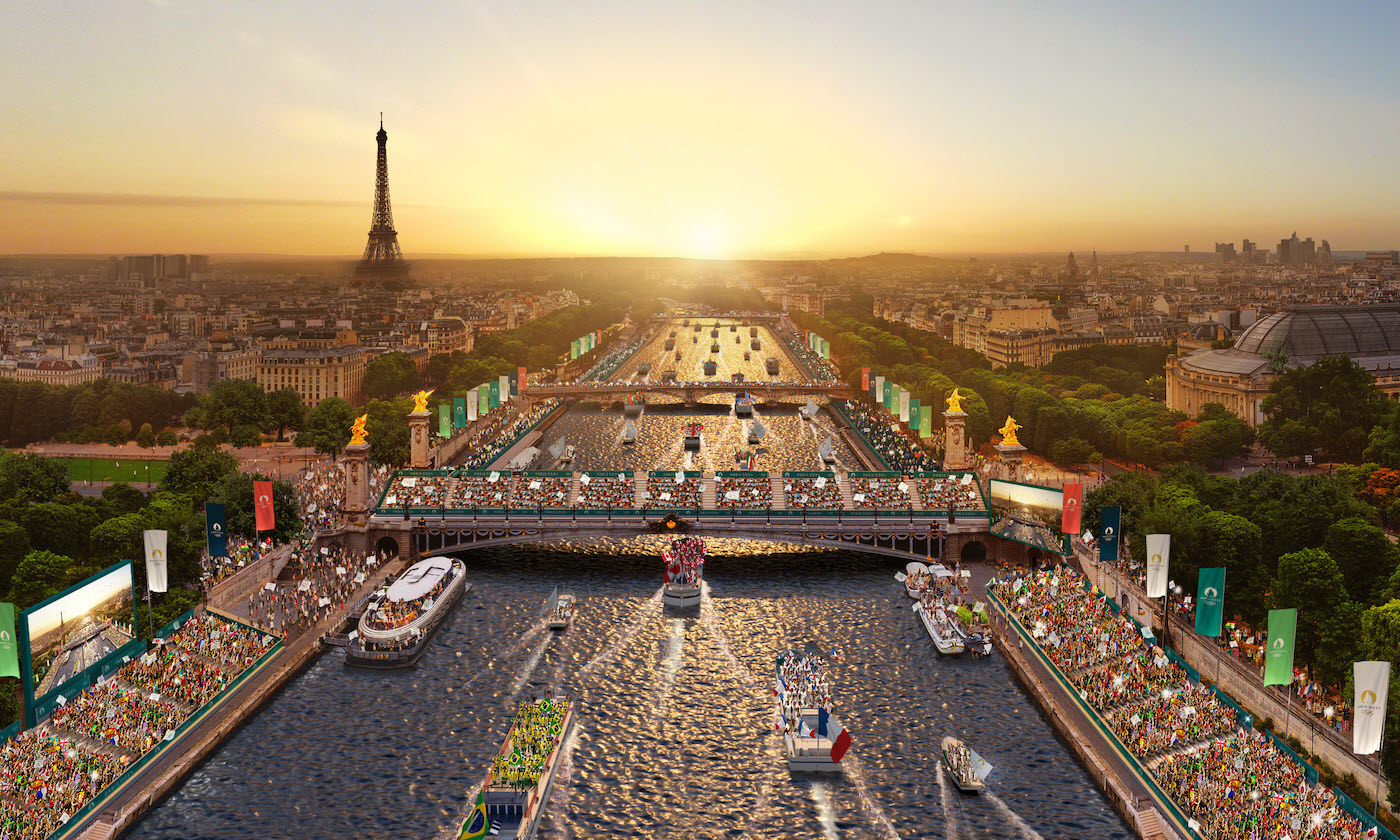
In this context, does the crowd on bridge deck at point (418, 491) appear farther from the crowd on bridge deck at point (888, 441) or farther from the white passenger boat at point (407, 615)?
the crowd on bridge deck at point (888, 441)

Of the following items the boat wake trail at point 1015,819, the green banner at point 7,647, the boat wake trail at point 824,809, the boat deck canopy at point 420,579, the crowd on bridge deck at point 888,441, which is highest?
the green banner at point 7,647

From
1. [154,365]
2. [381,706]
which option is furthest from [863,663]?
[154,365]

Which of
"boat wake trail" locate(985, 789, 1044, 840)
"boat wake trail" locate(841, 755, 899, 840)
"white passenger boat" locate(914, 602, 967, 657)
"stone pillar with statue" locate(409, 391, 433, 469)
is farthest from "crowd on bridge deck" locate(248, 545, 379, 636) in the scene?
"boat wake trail" locate(985, 789, 1044, 840)

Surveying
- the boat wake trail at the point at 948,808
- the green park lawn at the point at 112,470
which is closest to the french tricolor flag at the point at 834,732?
the boat wake trail at the point at 948,808

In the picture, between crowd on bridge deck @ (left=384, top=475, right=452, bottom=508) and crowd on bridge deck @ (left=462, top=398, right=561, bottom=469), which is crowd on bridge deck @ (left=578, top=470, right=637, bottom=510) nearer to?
crowd on bridge deck @ (left=384, top=475, right=452, bottom=508)

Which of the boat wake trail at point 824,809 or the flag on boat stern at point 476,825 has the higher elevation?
the flag on boat stern at point 476,825

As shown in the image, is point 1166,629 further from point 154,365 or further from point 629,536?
point 154,365

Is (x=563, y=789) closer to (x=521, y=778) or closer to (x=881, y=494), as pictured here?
(x=521, y=778)
